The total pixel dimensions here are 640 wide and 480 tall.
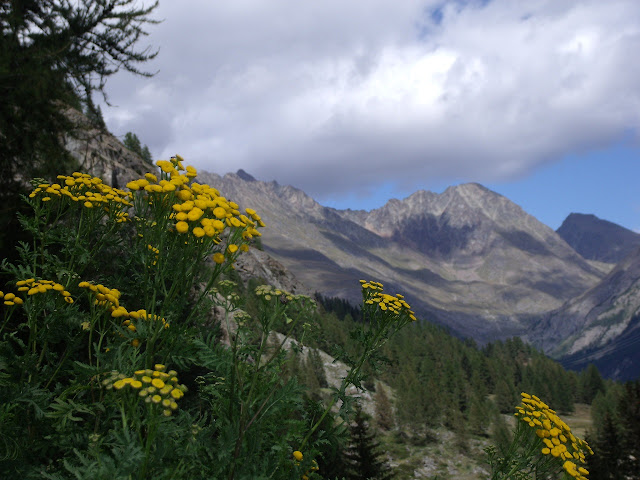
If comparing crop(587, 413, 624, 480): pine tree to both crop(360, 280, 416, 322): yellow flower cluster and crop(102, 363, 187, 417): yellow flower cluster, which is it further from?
crop(102, 363, 187, 417): yellow flower cluster

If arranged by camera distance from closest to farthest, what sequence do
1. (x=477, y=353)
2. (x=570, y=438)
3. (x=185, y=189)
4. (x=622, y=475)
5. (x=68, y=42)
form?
(x=185, y=189) < (x=570, y=438) < (x=68, y=42) < (x=622, y=475) < (x=477, y=353)

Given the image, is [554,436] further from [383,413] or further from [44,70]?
[383,413]

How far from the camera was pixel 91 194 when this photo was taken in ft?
19.5

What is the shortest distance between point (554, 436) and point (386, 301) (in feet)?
10.3

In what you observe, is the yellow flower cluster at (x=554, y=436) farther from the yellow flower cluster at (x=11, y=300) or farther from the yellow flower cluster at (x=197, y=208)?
the yellow flower cluster at (x=11, y=300)

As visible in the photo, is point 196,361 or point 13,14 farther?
point 13,14

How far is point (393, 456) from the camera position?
10831cm

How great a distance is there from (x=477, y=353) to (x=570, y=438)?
19738 cm

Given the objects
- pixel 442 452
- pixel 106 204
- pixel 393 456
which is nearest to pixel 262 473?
pixel 106 204

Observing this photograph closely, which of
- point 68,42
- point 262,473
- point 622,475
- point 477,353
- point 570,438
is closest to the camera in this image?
point 262,473

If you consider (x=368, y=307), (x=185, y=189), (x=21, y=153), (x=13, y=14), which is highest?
(x=13, y=14)

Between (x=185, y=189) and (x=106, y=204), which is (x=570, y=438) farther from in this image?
(x=106, y=204)

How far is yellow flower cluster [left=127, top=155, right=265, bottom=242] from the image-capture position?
3943mm

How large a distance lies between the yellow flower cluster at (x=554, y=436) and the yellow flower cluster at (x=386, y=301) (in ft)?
7.22
